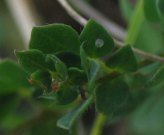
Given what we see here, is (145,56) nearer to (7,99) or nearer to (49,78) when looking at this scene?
(49,78)

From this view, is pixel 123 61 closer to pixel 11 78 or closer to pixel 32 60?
pixel 32 60

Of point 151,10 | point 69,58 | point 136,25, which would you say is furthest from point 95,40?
point 136,25

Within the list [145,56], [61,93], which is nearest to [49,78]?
[61,93]

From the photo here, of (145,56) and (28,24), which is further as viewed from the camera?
(28,24)

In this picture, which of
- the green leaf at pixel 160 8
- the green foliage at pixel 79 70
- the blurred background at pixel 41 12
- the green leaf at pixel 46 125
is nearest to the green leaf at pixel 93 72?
the green foliage at pixel 79 70

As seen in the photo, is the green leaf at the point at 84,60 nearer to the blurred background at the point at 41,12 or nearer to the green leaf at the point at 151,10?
the green leaf at the point at 151,10

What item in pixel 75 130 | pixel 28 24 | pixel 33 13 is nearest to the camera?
pixel 75 130

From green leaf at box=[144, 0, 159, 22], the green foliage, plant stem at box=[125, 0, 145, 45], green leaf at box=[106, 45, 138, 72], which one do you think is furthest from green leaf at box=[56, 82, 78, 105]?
plant stem at box=[125, 0, 145, 45]
